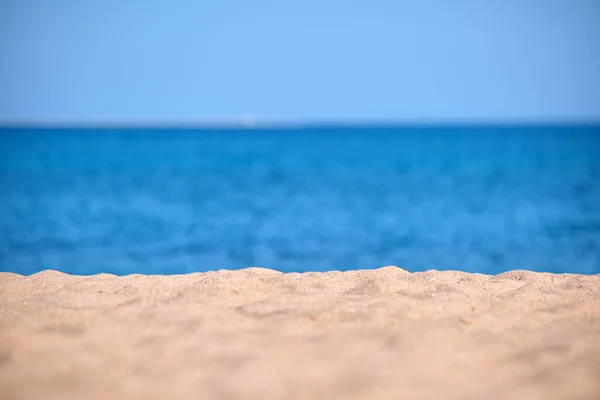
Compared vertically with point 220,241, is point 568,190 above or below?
above

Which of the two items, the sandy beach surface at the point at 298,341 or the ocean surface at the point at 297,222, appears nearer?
the sandy beach surface at the point at 298,341

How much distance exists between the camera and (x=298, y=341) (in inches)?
98.0

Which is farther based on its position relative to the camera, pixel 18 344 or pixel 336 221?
pixel 336 221

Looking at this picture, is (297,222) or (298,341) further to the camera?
(297,222)

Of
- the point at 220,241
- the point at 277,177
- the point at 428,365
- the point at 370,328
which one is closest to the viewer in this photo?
the point at 428,365

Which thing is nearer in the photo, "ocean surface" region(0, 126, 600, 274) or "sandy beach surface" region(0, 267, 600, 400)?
"sandy beach surface" region(0, 267, 600, 400)

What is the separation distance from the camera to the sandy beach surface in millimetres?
2148

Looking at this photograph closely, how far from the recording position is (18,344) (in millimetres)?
2451

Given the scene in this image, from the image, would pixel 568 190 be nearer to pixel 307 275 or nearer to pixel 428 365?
pixel 307 275

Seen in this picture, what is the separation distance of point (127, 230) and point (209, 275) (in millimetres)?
4316

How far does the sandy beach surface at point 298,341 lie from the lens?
7.05 ft

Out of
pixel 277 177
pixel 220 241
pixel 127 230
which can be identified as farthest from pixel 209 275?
pixel 277 177

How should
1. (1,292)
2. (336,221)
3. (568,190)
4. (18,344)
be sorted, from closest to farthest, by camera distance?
(18,344) < (1,292) < (336,221) < (568,190)

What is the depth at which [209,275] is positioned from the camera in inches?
146
